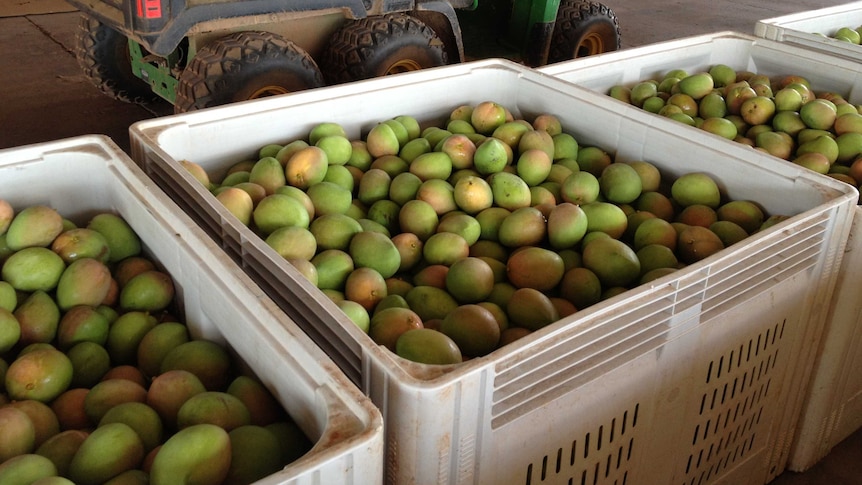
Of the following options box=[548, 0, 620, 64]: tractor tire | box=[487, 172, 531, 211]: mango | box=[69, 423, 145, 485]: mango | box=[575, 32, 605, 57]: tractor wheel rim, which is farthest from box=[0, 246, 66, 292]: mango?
box=[575, 32, 605, 57]: tractor wheel rim

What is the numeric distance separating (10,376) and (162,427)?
30 cm

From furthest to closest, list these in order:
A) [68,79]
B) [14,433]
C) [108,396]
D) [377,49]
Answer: [68,79]
[377,49]
[108,396]
[14,433]

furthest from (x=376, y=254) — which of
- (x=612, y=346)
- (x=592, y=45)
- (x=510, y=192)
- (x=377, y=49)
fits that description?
(x=592, y=45)

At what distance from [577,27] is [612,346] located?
4045 millimetres

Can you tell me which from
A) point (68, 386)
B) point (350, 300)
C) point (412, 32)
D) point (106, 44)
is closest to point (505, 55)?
point (412, 32)

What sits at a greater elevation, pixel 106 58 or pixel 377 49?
pixel 377 49

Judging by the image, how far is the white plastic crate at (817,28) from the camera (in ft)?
9.53

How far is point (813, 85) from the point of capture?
2.89 metres

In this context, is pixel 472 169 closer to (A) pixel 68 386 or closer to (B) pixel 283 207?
(B) pixel 283 207

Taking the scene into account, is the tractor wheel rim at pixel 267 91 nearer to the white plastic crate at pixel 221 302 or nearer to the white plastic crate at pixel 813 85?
the white plastic crate at pixel 813 85

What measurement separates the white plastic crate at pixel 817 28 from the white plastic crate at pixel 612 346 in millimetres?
1389

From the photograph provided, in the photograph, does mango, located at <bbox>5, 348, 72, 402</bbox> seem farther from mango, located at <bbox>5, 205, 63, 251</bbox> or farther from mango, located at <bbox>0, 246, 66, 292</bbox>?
mango, located at <bbox>5, 205, 63, 251</bbox>

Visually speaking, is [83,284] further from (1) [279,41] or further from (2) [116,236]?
(1) [279,41]

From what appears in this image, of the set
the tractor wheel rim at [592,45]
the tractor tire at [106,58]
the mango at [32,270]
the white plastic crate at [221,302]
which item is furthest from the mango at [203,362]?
the tractor wheel rim at [592,45]
